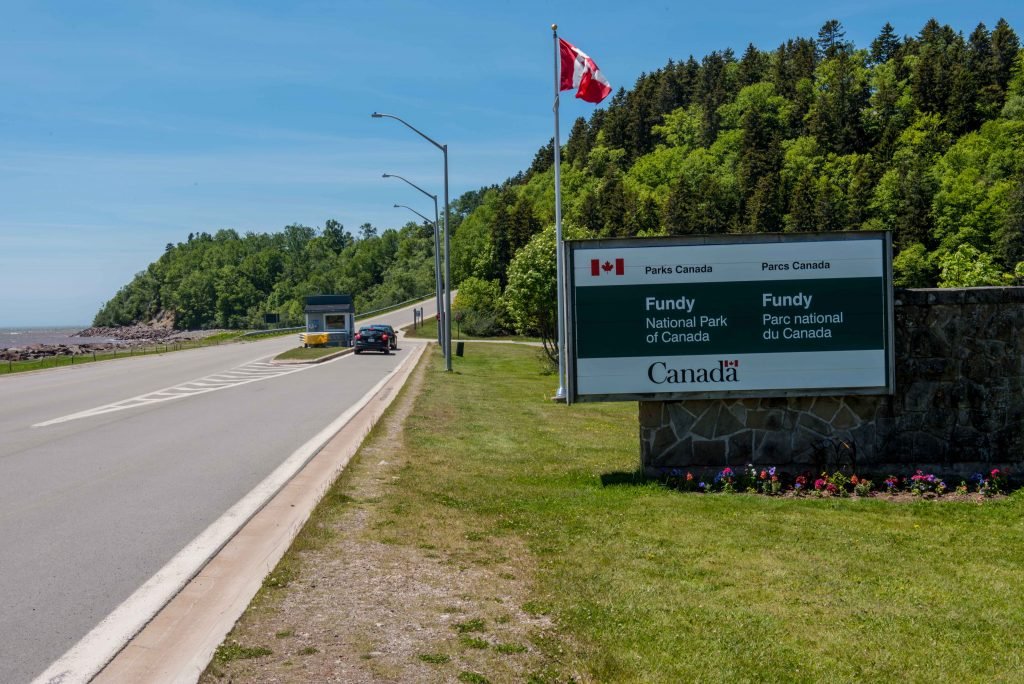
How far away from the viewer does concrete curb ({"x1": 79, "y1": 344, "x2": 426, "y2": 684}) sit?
450 centimetres

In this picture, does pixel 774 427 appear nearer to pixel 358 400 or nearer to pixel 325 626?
pixel 325 626

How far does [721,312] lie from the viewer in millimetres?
9898

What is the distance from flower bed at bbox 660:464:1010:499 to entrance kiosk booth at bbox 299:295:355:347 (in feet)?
142

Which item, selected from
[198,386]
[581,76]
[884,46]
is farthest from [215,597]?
[884,46]

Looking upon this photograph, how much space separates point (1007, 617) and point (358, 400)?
628 inches

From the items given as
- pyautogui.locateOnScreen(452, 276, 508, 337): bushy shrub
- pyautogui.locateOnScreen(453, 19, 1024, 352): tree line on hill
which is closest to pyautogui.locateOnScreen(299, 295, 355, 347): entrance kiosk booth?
pyautogui.locateOnScreen(453, 19, 1024, 352): tree line on hill

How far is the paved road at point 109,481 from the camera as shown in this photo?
5586 millimetres

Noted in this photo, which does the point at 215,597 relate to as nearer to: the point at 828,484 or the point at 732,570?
the point at 732,570

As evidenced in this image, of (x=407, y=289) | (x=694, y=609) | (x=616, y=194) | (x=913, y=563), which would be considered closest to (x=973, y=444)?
(x=913, y=563)

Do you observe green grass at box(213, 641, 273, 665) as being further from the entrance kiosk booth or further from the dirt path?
the entrance kiosk booth

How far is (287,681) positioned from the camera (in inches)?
168

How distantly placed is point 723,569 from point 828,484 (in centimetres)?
336

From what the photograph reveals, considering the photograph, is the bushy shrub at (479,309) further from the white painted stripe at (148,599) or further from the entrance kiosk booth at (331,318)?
the white painted stripe at (148,599)

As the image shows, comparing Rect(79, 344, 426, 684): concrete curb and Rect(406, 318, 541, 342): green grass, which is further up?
Rect(406, 318, 541, 342): green grass
